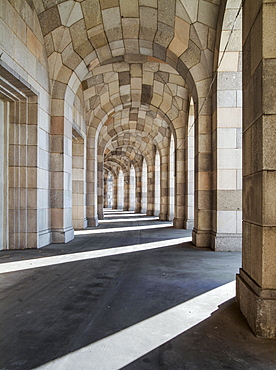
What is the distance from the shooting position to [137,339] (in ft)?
7.79

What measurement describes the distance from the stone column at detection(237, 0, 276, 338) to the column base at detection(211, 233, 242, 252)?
3375mm

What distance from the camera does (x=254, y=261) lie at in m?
2.73

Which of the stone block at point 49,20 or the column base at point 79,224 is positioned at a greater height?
the stone block at point 49,20

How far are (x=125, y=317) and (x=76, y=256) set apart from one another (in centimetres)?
320

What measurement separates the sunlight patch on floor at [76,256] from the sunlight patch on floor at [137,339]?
9.29ft

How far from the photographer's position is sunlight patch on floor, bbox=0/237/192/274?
491 centimetres

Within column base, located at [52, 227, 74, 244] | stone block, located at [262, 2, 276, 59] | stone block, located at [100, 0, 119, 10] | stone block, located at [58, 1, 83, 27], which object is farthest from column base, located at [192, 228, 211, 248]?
stone block, located at [58, 1, 83, 27]

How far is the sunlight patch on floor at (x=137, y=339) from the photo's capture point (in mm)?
2037

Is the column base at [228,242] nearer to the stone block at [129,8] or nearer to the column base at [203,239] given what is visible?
the column base at [203,239]

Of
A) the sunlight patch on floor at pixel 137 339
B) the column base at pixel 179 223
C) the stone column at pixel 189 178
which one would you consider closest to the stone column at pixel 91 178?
the column base at pixel 179 223

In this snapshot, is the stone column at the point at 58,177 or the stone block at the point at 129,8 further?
the stone column at the point at 58,177

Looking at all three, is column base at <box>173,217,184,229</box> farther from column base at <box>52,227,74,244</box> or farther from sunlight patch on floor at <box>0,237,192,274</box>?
column base at <box>52,227,74,244</box>

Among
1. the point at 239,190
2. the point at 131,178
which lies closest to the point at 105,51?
the point at 239,190

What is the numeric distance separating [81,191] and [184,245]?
5.06m
